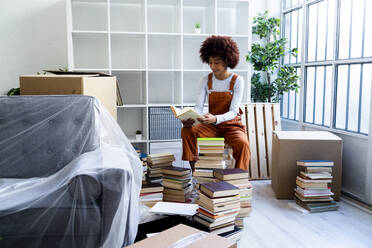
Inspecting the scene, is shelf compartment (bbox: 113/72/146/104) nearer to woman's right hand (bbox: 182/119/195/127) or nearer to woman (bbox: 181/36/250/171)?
woman (bbox: 181/36/250/171)

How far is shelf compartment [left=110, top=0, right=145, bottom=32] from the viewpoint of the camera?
13.0ft

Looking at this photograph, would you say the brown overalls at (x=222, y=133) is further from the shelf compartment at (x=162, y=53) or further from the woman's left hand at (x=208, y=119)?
the shelf compartment at (x=162, y=53)

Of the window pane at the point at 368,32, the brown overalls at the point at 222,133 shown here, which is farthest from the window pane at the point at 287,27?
the brown overalls at the point at 222,133

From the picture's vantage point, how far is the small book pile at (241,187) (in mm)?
2332

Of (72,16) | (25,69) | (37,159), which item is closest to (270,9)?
(72,16)

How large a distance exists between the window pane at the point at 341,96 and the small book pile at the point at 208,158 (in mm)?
1375

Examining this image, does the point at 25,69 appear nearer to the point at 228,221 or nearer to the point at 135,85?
the point at 135,85

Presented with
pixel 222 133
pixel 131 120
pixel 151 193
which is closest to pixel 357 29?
pixel 222 133

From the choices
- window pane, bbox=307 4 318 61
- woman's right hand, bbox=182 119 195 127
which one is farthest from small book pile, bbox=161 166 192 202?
window pane, bbox=307 4 318 61

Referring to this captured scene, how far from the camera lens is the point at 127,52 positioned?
4.04 meters

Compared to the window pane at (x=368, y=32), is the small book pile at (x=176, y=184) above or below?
below

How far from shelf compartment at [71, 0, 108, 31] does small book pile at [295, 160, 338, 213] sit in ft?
8.59

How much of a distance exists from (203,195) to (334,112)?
1.85 meters

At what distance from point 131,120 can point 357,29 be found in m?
2.52
